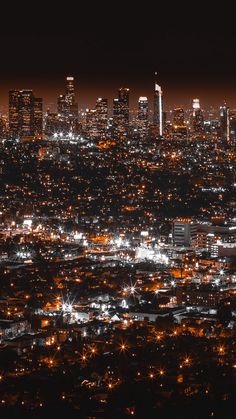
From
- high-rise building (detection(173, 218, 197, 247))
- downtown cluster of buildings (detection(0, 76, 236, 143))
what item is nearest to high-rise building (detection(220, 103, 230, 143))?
downtown cluster of buildings (detection(0, 76, 236, 143))

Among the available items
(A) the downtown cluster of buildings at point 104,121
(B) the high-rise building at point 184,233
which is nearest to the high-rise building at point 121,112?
(A) the downtown cluster of buildings at point 104,121

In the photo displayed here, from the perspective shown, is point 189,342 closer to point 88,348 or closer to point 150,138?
point 88,348

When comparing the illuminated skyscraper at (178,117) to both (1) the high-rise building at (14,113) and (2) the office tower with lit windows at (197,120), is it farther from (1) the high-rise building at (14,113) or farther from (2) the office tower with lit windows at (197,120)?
(1) the high-rise building at (14,113)

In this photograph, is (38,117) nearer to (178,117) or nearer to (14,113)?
Result: (14,113)

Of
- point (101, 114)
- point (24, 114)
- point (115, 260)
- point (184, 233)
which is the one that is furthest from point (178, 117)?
point (115, 260)

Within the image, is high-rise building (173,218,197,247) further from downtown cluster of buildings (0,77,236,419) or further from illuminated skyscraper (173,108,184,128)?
illuminated skyscraper (173,108,184,128)

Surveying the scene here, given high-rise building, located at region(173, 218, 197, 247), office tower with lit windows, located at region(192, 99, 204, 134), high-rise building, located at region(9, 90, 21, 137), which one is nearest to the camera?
high-rise building, located at region(173, 218, 197, 247)
